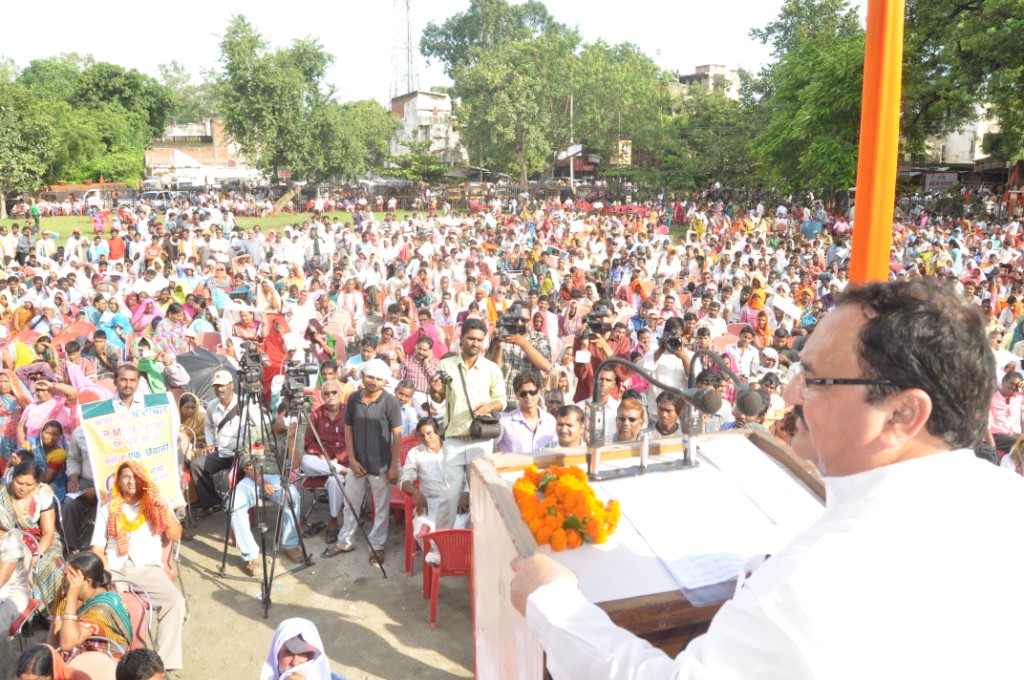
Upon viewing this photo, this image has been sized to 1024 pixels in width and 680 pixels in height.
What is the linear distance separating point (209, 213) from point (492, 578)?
984 inches

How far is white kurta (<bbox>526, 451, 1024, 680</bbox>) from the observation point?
1.16 metres

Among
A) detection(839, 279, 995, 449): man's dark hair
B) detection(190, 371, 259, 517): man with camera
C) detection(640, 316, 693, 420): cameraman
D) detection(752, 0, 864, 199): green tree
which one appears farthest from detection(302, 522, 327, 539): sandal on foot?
detection(752, 0, 864, 199): green tree

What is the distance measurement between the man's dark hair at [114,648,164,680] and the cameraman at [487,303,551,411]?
289 centimetres

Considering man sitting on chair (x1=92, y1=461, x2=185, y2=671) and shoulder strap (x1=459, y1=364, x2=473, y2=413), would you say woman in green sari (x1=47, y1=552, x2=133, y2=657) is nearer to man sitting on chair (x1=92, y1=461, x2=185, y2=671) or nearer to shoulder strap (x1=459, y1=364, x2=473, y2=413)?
man sitting on chair (x1=92, y1=461, x2=185, y2=671)

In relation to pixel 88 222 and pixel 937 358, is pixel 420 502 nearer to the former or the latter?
pixel 937 358

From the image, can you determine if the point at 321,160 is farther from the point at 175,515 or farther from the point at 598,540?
the point at 598,540

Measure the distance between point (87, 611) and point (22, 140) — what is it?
3586 cm

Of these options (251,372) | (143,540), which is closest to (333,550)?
(143,540)

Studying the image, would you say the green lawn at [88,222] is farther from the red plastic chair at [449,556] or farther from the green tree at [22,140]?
the red plastic chair at [449,556]

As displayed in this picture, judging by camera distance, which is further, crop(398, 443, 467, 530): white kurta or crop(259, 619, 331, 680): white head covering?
crop(398, 443, 467, 530): white kurta

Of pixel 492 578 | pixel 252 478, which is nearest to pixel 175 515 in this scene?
pixel 252 478

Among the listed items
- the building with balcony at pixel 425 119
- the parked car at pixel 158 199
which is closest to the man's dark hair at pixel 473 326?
the parked car at pixel 158 199

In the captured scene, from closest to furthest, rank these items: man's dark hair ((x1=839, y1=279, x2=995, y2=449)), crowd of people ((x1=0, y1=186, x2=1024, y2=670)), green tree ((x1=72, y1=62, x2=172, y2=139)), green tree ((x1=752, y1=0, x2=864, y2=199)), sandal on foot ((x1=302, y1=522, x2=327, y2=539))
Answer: man's dark hair ((x1=839, y1=279, x2=995, y2=449)) < crowd of people ((x1=0, y1=186, x2=1024, y2=670)) < sandal on foot ((x1=302, y1=522, x2=327, y2=539)) < green tree ((x1=752, y1=0, x2=864, y2=199)) < green tree ((x1=72, y1=62, x2=172, y2=139))

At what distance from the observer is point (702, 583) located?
1954 millimetres
